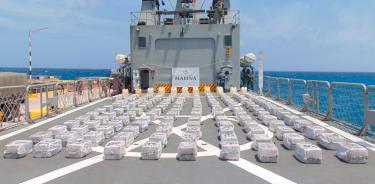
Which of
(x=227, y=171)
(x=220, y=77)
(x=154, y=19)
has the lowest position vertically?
(x=227, y=171)

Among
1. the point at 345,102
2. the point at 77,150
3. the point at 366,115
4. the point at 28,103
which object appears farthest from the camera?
the point at 345,102

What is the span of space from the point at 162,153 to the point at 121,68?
16.2 metres

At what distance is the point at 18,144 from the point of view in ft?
20.8

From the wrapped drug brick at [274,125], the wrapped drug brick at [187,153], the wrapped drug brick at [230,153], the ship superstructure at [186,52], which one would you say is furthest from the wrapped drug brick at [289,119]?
the ship superstructure at [186,52]

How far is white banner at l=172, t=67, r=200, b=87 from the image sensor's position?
20.4 meters

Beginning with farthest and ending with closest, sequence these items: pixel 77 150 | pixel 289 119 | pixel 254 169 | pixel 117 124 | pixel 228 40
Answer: pixel 228 40 → pixel 289 119 → pixel 117 124 → pixel 77 150 → pixel 254 169

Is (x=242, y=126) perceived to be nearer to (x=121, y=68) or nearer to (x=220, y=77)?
(x=220, y=77)

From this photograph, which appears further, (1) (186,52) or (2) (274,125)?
(1) (186,52)

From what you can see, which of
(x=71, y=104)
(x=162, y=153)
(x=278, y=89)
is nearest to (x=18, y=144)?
(x=162, y=153)

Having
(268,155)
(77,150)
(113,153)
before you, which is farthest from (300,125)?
(77,150)

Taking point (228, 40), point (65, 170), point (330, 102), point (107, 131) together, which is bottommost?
point (65, 170)

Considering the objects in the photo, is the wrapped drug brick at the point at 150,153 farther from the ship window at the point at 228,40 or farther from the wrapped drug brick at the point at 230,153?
the ship window at the point at 228,40

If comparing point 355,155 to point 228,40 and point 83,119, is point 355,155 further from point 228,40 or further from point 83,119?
point 228,40

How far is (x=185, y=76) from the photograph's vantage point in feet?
67.2
